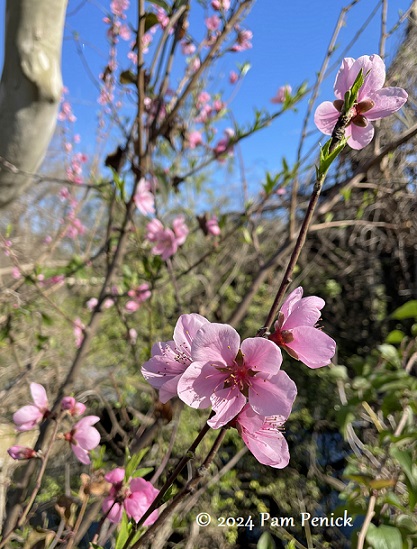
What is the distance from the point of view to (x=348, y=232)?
2.96m

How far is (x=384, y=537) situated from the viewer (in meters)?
0.76

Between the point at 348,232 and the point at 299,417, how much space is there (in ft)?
4.61

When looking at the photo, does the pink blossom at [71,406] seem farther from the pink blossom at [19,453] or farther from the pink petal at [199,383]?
the pink petal at [199,383]

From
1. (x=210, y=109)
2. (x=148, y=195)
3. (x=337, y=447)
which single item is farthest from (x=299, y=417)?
(x=210, y=109)

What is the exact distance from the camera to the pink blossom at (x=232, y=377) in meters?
0.37

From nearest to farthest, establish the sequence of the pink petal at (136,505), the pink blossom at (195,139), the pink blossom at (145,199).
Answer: the pink petal at (136,505) → the pink blossom at (145,199) → the pink blossom at (195,139)

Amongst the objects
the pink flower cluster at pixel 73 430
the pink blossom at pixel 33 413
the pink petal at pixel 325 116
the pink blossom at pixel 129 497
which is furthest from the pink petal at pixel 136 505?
the pink petal at pixel 325 116

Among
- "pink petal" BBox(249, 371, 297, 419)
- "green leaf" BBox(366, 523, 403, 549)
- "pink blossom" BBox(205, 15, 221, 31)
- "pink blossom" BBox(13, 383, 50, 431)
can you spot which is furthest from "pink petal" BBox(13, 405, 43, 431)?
"pink blossom" BBox(205, 15, 221, 31)

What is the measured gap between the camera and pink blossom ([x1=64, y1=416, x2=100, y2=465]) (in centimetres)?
74

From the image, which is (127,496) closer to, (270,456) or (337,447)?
(270,456)

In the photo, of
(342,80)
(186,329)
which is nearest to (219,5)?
(342,80)

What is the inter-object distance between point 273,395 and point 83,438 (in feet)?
1.69

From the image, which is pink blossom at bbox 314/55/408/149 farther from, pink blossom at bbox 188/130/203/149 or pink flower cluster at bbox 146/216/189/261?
pink blossom at bbox 188/130/203/149

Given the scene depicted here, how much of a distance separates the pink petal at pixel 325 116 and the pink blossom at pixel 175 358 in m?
0.29
